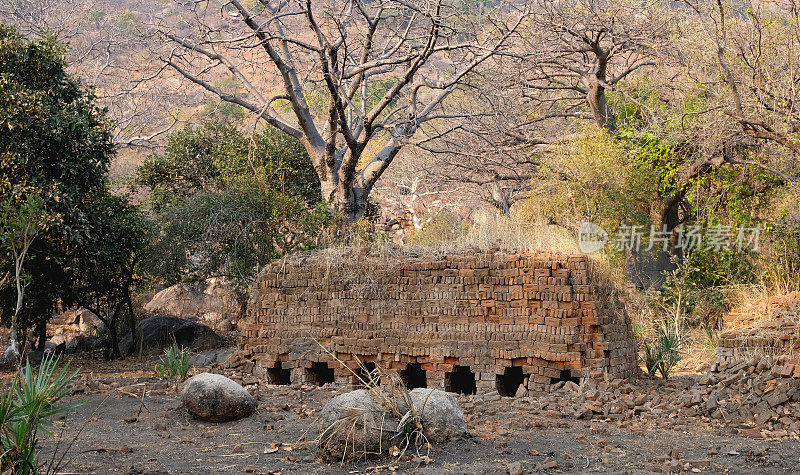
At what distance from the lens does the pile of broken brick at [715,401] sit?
311 inches

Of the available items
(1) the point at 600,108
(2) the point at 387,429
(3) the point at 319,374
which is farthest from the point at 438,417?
(1) the point at 600,108

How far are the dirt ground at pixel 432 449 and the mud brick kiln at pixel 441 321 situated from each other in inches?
33.4

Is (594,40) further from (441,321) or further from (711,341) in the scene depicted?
(441,321)

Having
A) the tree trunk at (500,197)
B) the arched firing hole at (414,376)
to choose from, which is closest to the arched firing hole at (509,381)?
the arched firing hole at (414,376)

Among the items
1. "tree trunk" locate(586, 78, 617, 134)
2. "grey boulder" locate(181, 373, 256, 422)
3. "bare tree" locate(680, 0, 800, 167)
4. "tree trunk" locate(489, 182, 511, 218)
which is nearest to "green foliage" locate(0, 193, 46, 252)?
"grey boulder" locate(181, 373, 256, 422)

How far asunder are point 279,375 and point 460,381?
2846mm

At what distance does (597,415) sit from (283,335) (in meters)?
4.83

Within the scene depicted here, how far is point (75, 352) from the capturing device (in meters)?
16.2

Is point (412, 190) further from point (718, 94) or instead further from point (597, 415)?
point (597, 415)

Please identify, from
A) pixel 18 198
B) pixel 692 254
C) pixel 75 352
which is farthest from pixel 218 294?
pixel 692 254

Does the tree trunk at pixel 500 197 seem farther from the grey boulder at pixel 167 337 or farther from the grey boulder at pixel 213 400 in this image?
the grey boulder at pixel 213 400

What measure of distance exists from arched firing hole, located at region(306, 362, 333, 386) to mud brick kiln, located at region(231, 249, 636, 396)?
2cm

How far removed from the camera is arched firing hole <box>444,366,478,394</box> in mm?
9984

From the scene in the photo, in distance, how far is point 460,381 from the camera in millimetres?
10430
